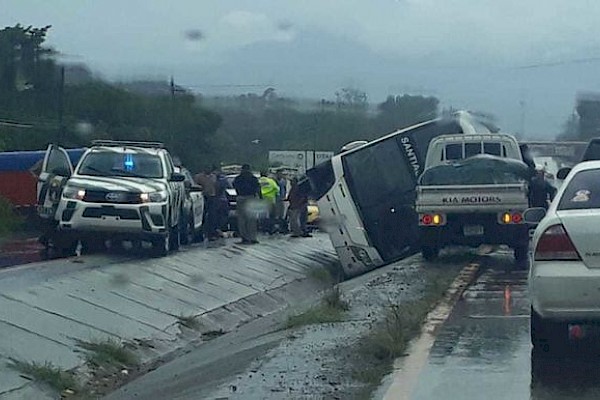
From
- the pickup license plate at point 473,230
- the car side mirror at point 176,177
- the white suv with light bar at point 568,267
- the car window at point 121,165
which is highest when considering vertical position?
the white suv with light bar at point 568,267

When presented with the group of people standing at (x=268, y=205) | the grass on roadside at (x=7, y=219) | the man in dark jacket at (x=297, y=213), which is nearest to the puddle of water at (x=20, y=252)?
the grass on roadside at (x=7, y=219)

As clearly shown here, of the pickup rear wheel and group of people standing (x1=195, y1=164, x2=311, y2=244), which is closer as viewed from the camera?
the pickup rear wheel

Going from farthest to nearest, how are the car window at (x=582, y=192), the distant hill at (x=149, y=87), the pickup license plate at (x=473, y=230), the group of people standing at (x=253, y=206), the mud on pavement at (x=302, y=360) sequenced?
the distant hill at (x=149, y=87)
the group of people standing at (x=253, y=206)
the pickup license plate at (x=473, y=230)
the car window at (x=582, y=192)
the mud on pavement at (x=302, y=360)

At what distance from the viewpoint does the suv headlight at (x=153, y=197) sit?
20078 millimetres

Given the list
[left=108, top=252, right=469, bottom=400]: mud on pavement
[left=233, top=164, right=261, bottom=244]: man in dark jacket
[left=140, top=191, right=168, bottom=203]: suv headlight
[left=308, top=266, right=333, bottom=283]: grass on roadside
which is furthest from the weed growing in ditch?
[left=233, top=164, right=261, bottom=244]: man in dark jacket

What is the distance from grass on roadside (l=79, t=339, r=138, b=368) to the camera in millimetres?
11930

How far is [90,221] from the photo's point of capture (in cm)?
1997

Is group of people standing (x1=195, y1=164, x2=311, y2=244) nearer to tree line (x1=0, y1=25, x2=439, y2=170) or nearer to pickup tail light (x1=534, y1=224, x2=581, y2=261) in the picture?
tree line (x1=0, y1=25, x2=439, y2=170)

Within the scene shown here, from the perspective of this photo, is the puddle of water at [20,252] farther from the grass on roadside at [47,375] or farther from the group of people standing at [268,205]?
the grass on roadside at [47,375]

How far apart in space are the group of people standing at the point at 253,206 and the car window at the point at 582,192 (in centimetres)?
1524

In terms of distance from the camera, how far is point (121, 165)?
21188 mm

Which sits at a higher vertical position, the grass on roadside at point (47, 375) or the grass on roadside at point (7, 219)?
the grass on roadside at point (47, 375)

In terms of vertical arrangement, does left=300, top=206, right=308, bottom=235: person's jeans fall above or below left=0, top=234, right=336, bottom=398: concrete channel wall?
below

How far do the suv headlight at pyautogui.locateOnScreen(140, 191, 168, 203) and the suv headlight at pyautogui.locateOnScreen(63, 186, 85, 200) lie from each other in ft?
3.16
